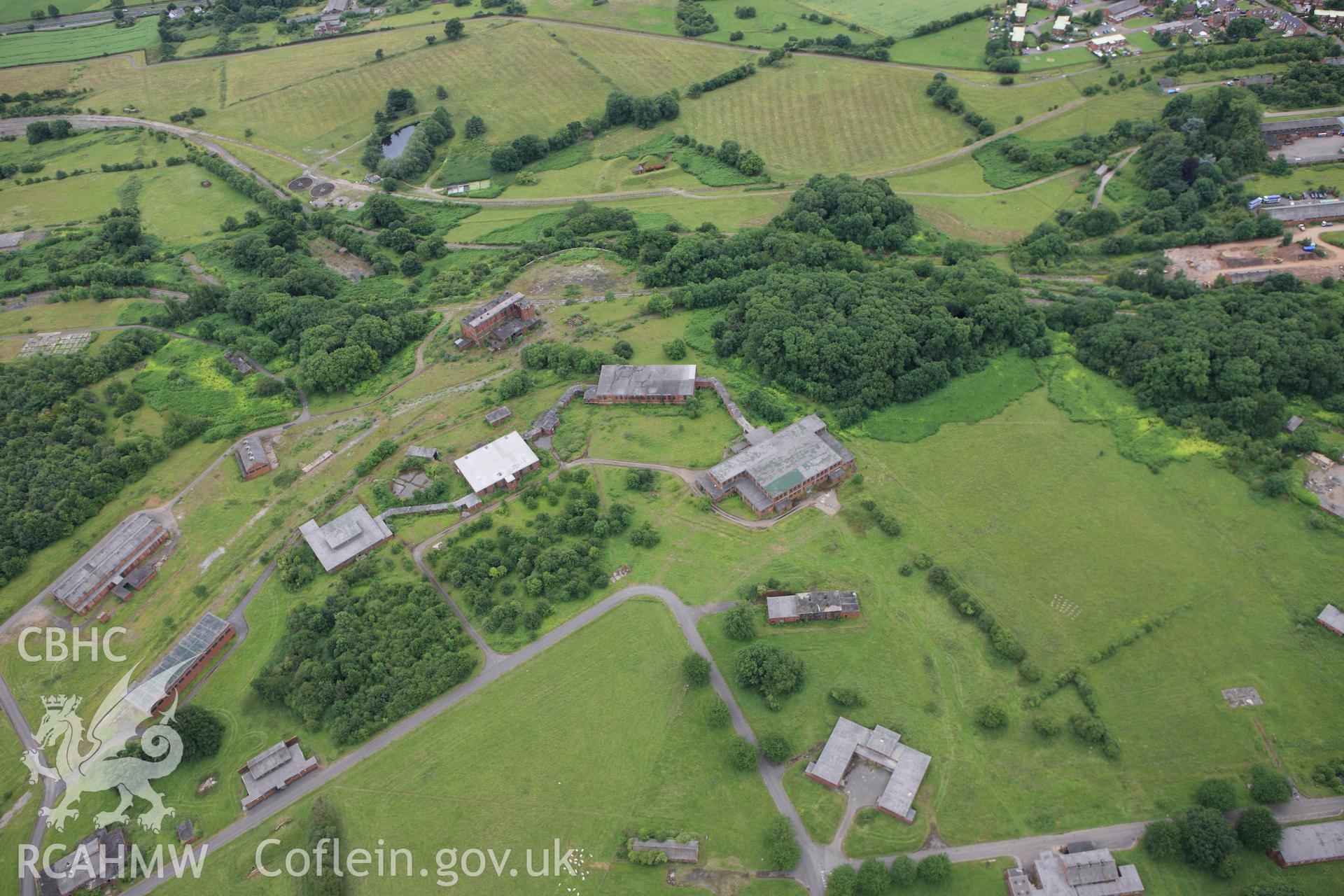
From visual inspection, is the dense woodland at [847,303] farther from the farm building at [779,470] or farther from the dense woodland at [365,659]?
the dense woodland at [365,659]

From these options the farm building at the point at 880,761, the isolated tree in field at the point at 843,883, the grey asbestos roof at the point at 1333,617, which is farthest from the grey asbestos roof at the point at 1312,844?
the isolated tree in field at the point at 843,883

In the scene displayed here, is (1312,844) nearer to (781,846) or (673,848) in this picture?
(781,846)

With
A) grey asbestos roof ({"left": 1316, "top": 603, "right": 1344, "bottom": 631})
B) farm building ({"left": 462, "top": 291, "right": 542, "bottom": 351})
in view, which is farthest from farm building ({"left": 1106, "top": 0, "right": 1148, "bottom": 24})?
farm building ({"left": 462, "top": 291, "right": 542, "bottom": 351})

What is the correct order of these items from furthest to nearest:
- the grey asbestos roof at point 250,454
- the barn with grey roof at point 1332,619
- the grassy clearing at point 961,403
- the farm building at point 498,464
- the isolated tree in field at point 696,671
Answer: the grey asbestos roof at point 250,454, the grassy clearing at point 961,403, the farm building at point 498,464, the barn with grey roof at point 1332,619, the isolated tree in field at point 696,671

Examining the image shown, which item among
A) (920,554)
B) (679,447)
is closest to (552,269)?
(679,447)

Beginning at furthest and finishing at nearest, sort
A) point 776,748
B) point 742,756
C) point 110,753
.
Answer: point 110,753 < point 776,748 < point 742,756

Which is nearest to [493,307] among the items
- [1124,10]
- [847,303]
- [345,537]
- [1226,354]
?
[345,537]
